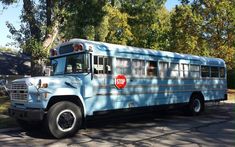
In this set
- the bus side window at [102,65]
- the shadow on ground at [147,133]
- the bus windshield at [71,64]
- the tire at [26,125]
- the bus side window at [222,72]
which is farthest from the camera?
the bus side window at [222,72]

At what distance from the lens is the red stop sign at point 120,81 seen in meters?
11.7

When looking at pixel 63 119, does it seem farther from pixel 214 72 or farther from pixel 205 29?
pixel 205 29

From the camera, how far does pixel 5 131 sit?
11391 mm

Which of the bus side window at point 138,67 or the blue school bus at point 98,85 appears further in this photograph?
the bus side window at point 138,67

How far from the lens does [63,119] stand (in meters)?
10.1

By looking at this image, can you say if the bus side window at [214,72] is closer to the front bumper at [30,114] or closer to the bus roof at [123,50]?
the bus roof at [123,50]

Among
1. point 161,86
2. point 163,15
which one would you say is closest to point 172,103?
point 161,86

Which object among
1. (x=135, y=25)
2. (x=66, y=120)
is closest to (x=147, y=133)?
(x=66, y=120)

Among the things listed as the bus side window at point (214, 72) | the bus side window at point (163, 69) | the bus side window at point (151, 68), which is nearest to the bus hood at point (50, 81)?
the bus side window at point (151, 68)

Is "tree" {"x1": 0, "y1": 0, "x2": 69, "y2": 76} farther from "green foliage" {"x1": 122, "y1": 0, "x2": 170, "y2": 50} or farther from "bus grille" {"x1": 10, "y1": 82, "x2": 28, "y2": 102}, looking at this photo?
"green foliage" {"x1": 122, "y1": 0, "x2": 170, "y2": 50}

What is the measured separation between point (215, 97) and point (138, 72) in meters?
5.39

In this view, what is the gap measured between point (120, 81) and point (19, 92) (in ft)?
10.4

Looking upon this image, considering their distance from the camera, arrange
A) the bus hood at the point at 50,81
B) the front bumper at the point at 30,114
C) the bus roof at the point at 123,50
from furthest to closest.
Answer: the bus roof at the point at 123,50, the bus hood at the point at 50,81, the front bumper at the point at 30,114

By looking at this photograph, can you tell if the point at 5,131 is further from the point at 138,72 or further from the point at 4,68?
the point at 4,68
